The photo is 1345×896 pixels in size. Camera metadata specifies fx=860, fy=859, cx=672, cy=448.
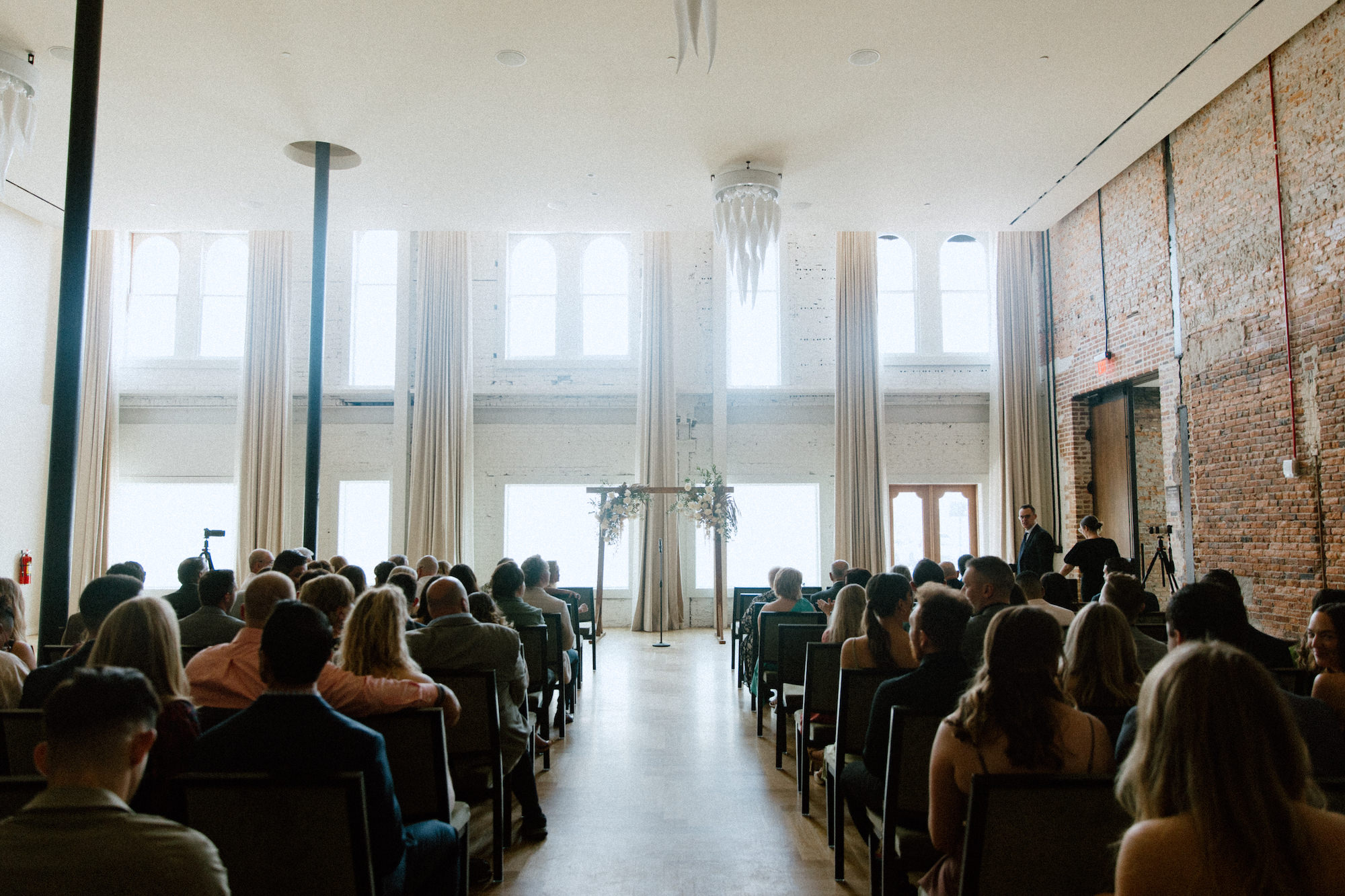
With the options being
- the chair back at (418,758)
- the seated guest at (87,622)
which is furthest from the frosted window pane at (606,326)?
the chair back at (418,758)

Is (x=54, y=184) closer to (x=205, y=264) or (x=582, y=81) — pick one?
(x=205, y=264)

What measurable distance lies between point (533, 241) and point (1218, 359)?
9558 mm

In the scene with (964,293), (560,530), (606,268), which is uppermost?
(606,268)

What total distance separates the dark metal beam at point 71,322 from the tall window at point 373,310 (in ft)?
27.2

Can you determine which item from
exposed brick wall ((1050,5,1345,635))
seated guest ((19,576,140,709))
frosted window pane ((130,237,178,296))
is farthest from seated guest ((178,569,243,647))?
frosted window pane ((130,237,178,296))

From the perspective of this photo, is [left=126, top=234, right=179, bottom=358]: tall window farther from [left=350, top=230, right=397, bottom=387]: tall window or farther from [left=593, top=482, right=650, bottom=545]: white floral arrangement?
[left=593, top=482, right=650, bottom=545]: white floral arrangement

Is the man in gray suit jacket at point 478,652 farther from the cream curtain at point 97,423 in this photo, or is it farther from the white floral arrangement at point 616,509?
the cream curtain at point 97,423

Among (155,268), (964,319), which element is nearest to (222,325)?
(155,268)

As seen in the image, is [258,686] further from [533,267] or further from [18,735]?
[533,267]

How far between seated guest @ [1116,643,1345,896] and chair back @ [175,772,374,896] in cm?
162

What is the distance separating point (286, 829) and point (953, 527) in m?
12.5

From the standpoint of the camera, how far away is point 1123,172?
10.2 metres

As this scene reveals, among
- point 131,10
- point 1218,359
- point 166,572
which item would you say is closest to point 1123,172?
point 1218,359

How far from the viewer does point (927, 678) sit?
2934 millimetres
